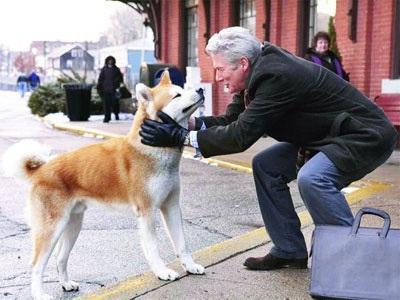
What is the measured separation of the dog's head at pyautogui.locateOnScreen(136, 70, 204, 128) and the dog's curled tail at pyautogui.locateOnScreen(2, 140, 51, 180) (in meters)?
0.80

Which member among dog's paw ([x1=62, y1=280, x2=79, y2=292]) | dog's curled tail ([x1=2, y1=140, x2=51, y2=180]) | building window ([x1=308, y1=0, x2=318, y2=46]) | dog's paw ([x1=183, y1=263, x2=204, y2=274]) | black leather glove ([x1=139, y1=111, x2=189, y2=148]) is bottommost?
dog's paw ([x1=62, y1=280, x2=79, y2=292])

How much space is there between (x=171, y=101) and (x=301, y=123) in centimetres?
82

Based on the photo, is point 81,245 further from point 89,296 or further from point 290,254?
point 290,254

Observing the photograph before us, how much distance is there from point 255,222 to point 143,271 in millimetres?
1845

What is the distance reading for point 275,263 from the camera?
4414 millimetres

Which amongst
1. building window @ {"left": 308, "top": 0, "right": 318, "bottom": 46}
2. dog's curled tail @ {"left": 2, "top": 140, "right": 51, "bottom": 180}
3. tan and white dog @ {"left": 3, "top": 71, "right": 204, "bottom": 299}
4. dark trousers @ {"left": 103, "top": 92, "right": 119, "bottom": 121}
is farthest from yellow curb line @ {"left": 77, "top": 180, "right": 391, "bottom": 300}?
dark trousers @ {"left": 103, "top": 92, "right": 119, "bottom": 121}

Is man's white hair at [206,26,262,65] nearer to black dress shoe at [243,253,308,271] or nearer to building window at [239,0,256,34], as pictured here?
black dress shoe at [243,253,308,271]

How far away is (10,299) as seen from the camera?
4273mm

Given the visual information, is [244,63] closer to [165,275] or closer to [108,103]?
[165,275]

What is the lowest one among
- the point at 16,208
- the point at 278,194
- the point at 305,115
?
the point at 16,208

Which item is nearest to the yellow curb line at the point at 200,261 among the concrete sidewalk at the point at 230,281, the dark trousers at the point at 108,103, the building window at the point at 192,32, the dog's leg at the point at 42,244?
the concrete sidewalk at the point at 230,281

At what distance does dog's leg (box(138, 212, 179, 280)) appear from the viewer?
414cm

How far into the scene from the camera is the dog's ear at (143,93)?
4.03 metres

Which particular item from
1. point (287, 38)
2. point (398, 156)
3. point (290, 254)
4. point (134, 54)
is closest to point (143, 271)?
point (290, 254)
